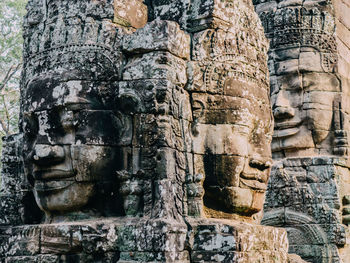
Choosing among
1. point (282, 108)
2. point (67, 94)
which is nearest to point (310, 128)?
point (282, 108)

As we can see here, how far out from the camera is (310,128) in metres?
11.4

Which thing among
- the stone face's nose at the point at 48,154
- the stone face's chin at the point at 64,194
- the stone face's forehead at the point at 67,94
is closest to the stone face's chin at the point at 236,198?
the stone face's chin at the point at 64,194

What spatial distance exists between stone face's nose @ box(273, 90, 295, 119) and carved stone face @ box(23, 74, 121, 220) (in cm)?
533

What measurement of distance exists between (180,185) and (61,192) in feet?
3.74

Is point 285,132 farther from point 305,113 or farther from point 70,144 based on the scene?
point 70,144

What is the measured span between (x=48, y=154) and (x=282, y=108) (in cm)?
587

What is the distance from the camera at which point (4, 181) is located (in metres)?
7.63

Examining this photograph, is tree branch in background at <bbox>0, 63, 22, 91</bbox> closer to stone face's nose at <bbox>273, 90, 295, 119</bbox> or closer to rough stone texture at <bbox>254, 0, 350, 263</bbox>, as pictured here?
rough stone texture at <bbox>254, 0, 350, 263</bbox>

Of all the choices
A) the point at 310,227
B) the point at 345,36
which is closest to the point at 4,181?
the point at 310,227

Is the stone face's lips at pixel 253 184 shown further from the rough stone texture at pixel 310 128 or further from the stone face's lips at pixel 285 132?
the stone face's lips at pixel 285 132

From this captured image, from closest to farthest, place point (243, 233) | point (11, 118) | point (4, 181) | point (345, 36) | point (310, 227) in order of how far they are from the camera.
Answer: point (243, 233) → point (4, 181) → point (310, 227) → point (345, 36) → point (11, 118)

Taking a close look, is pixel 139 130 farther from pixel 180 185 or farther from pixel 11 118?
pixel 11 118

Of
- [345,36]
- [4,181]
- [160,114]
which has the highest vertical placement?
[345,36]

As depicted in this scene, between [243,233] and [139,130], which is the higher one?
[139,130]
